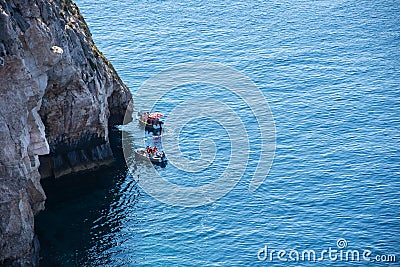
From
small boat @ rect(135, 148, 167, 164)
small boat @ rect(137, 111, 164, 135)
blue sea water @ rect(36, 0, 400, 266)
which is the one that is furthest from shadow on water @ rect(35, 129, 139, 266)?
small boat @ rect(137, 111, 164, 135)

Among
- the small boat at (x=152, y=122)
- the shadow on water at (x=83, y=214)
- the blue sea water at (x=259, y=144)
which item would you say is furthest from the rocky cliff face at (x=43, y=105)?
the small boat at (x=152, y=122)

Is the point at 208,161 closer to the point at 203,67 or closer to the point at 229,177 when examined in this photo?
the point at 229,177

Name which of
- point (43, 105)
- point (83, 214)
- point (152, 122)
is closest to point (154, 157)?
point (152, 122)

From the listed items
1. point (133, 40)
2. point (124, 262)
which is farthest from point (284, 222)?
point (133, 40)

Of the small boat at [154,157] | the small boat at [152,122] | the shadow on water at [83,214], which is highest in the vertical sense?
the small boat at [152,122]

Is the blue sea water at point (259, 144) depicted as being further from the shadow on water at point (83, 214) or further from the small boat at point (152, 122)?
the small boat at point (152, 122)

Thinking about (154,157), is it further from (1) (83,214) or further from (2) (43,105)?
(2) (43,105)
